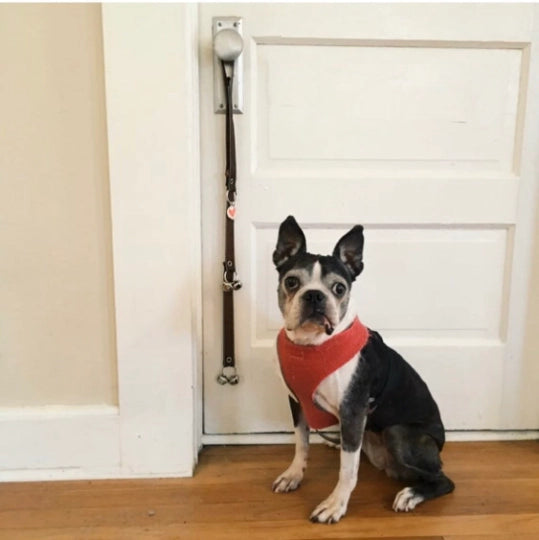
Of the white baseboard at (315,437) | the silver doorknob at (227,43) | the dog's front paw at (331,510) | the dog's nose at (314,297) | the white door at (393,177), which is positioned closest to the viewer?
the dog's nose at (314,297)

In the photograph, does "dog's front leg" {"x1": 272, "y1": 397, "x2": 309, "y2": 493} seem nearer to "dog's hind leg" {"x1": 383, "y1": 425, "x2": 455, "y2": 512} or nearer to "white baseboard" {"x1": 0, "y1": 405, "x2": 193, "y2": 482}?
"dog's hind leg" {"x1": 383, "y1": 425, "x2": 455, "y2": 512}

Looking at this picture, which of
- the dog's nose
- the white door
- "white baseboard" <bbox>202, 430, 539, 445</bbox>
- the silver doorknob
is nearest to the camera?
the dog's nose

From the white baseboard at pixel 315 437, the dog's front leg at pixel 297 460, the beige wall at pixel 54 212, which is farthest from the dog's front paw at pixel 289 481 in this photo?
the beige wall at pixel 54 212

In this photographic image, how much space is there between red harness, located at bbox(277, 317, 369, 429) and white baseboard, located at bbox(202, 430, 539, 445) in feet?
1.30

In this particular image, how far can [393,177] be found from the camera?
167 cm

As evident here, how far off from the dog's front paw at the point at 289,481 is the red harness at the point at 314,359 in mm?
216

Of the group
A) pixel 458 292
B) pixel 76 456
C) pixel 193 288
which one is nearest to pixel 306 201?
pixel 193 288

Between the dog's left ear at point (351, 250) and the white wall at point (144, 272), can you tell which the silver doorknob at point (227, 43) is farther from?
the dog's left ear at point (351, 250)

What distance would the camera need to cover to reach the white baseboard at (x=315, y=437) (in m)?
1.80

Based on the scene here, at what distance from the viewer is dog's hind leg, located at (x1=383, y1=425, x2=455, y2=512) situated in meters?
1.45

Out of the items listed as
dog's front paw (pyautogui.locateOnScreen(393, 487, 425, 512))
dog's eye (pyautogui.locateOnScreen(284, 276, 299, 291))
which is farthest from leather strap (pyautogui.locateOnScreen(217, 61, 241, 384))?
dog's front paw (pyautogui.locateOnScreen(393, 487, 425, 512))

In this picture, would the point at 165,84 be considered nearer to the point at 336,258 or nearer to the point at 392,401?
the point at 336,258

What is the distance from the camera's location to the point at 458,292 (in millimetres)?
1748

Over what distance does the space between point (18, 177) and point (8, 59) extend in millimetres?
306
